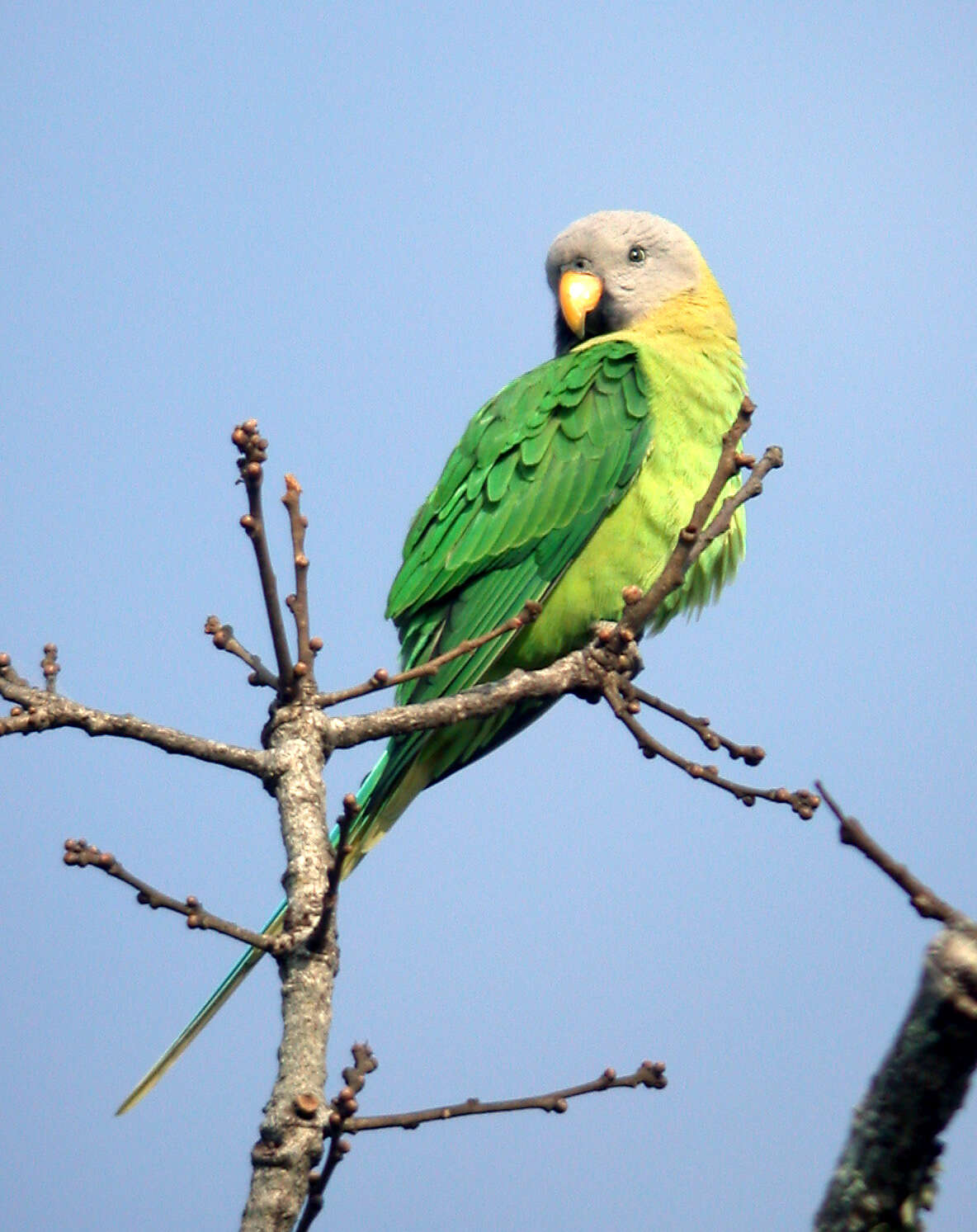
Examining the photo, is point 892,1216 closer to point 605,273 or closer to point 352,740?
point 352,740

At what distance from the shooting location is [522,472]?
5020mm

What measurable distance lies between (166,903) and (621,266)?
4094mm

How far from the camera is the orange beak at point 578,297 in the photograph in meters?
5.96

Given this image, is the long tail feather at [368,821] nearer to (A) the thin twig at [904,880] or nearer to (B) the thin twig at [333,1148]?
(B) the thin twig at [333,1148]

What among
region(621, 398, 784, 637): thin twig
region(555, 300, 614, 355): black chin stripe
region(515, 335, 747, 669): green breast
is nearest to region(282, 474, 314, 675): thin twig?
region(621, 398, 784, 637): thin twig

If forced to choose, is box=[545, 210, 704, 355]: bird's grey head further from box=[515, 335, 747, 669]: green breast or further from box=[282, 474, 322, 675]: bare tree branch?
box=[282, 474, 322, 675]: bare tree branch

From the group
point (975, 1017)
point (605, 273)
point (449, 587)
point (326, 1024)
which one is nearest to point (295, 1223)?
point (326, 1024)

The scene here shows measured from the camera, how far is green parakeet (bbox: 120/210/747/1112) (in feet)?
15.6

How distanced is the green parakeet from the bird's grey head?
54 cm

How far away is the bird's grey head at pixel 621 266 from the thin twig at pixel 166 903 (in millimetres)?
3828

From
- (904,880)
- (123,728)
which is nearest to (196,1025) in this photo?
(123,728)

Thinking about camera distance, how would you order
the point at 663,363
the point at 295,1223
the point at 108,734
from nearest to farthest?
the point at 295,1223
the point at 108,734
the point at 663,363

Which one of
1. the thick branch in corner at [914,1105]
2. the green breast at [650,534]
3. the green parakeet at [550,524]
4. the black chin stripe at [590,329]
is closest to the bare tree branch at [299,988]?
the thick branch in corner at [914,1105]

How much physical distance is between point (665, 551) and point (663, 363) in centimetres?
86
